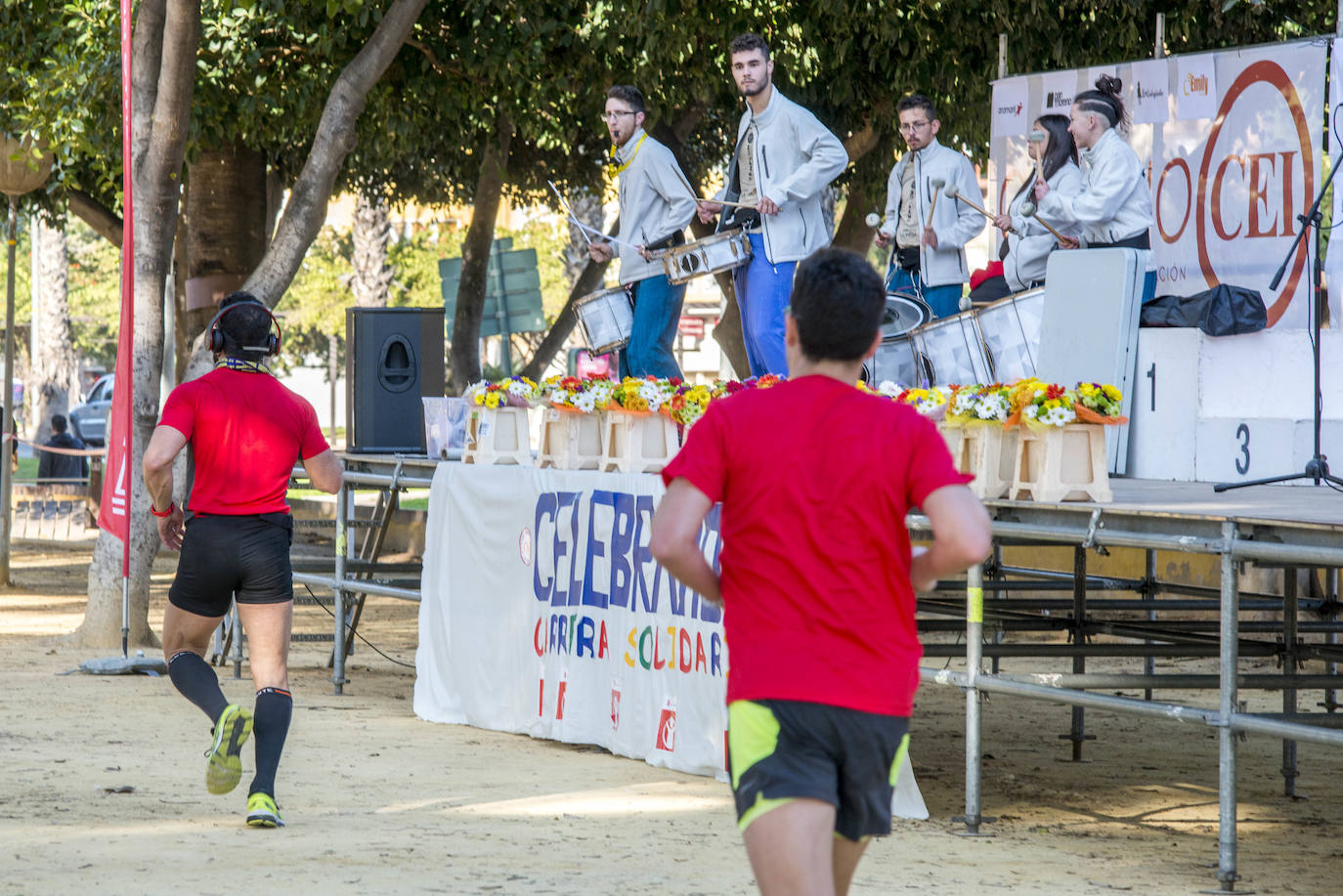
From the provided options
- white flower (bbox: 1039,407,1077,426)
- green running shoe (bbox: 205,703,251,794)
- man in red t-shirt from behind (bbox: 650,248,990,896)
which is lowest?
green running shoe (bbox: 205,703,251,794)

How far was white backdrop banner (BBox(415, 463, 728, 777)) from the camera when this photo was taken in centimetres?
787

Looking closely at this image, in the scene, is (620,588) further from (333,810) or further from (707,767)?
(333,810)

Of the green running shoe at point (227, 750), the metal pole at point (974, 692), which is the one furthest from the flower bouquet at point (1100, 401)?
the green running shoe at point (227, 750)

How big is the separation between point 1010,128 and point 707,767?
239 inches

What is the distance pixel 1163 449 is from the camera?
344 inches

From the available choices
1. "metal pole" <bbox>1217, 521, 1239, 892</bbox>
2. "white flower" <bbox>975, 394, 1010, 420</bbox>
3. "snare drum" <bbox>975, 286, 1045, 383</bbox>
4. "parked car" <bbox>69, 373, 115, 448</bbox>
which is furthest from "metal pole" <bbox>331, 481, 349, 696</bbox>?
→ "parked car" <bbox>69, 373, 115, 448</bbox>

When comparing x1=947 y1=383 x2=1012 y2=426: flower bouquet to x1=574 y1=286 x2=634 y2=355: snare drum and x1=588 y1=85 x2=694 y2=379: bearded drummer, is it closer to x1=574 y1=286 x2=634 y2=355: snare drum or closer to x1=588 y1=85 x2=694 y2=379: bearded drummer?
x1=588 y1=85 x2=694 y2=379: bearded drummer

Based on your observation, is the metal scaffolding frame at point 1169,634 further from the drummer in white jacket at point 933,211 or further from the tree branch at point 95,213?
the tree branch at point 95,213

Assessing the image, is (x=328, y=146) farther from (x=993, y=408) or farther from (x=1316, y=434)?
(x=1316, y=434)

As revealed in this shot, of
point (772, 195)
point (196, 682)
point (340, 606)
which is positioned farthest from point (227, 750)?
point (340, 606)

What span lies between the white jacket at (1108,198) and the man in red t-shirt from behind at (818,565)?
5893 mm

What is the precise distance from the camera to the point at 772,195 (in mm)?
8922

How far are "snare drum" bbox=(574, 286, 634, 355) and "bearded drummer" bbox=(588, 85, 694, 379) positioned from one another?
0.39ft

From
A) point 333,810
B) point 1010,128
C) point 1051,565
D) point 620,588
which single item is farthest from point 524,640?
point 1051,565
